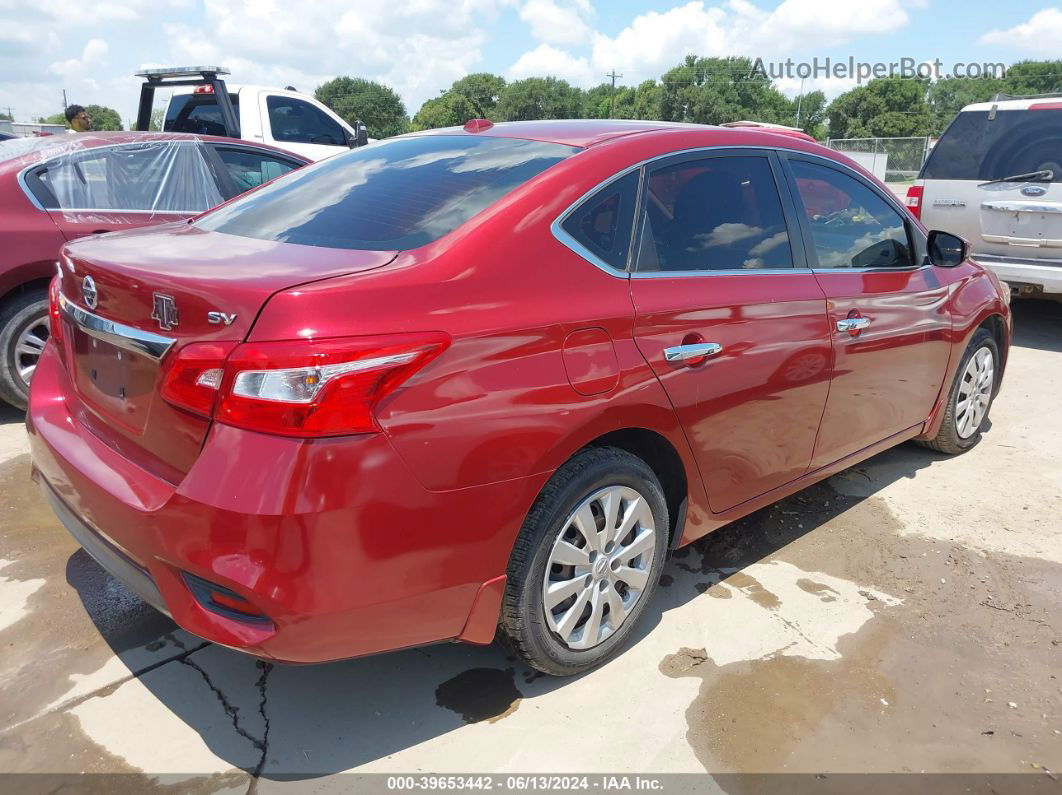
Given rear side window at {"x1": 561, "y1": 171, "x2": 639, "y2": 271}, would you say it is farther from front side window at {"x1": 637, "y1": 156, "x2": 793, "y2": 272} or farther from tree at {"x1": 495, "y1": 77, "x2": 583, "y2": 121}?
tree at {"x1": 495, "y1": 77, "x2": 583, "y2": 121}

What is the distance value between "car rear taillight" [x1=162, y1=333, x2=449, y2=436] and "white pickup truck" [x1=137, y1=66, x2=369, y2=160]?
744 cm

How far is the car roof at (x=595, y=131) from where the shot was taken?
9.20 feet

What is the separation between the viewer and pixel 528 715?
8.20 feet

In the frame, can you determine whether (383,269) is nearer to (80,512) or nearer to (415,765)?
(80,512)

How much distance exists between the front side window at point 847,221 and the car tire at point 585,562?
1.35 m

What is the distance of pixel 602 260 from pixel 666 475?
2.63 ft

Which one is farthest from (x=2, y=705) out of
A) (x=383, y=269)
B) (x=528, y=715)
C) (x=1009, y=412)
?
(x=1009, y=412)

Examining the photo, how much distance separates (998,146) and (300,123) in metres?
7.37

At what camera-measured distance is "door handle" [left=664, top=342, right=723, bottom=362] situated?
2572 mm

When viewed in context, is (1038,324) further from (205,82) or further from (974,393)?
(205,82)

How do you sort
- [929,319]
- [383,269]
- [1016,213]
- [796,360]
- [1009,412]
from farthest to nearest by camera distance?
[1016,213] → [1009,412] → [929,319] → [796,360] → [383,269]

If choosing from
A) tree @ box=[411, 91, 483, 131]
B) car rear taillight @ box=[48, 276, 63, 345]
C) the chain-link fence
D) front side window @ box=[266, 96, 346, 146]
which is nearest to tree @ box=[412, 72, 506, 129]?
tree @ box=[411, 91, 483, 131]

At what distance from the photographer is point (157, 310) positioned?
2098 mm

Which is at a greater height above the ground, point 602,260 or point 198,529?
point 602,260
